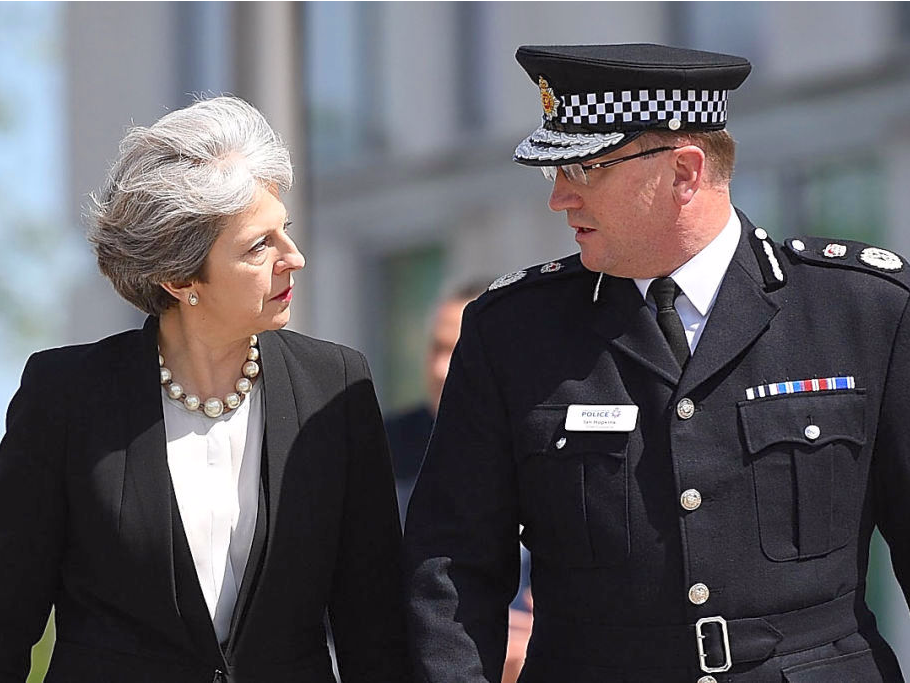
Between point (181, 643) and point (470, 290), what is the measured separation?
1.91m

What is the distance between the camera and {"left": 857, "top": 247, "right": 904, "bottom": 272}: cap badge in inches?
104

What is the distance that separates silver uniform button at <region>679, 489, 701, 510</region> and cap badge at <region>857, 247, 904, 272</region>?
496 millimetres

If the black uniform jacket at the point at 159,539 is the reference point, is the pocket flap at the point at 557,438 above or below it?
above

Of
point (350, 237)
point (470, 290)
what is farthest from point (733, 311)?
point (350, 237)

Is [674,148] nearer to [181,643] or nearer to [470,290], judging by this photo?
[181,643]

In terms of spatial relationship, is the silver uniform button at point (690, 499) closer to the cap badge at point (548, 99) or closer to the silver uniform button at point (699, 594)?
the silver uniform button at point (699, 594)

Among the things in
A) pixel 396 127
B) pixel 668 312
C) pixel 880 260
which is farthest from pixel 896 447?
pixel 396 127

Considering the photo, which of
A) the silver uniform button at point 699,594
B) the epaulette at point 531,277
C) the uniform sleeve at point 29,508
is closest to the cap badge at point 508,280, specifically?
the epaulette at point 531,277

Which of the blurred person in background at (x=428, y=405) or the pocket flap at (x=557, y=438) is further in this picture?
the blurred person in background at (x=428, y=405)

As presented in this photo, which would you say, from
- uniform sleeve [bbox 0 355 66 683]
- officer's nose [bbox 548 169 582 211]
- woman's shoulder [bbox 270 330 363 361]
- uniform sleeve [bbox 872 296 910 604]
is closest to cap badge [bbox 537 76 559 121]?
officer's nose [bbox 548 169 582 211]

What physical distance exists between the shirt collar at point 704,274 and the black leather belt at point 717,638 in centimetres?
52

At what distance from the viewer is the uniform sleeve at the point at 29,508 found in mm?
2664

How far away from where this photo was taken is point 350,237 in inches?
201

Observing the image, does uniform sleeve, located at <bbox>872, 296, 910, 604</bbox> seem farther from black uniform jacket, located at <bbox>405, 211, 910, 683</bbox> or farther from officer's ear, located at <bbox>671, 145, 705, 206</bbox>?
officer's ear, located at <bbox>671, 145, 705, 206</bbox>
